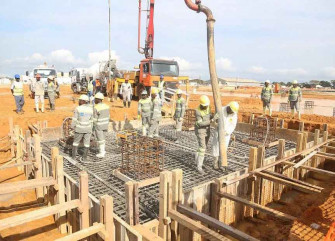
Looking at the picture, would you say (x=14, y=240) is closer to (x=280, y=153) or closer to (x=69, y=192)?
(x=69, y=192)

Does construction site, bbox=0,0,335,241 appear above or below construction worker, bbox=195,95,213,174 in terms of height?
below

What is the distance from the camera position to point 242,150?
820 cm

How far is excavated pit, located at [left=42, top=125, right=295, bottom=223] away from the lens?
4867mm

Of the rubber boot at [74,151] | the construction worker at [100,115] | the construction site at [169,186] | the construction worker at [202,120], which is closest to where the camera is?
the construction site at [169,186]

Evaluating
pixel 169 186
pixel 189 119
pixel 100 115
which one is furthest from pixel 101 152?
pixel 189 119

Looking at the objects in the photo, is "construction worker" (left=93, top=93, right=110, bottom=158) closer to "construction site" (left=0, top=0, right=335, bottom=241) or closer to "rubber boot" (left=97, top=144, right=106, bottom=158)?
"construction site" (left=0, top=0, right=335, bottom=241)

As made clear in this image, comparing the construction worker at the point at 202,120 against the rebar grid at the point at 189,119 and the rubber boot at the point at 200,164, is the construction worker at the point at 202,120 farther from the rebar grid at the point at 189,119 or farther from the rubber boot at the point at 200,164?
the rebar grid at the point at 189,119

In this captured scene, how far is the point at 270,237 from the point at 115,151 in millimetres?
4650

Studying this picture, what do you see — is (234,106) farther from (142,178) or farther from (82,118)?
(82,118)

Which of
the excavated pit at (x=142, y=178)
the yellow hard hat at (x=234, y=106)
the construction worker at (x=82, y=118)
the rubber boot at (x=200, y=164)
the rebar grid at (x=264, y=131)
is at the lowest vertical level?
the excavated pit at (x=142, y=178)

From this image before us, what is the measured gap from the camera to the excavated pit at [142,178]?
487 centimetres

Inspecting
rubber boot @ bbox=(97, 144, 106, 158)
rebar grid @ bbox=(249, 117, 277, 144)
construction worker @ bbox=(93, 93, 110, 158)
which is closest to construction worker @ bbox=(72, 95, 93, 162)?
construction worker @ bbox=(93, 93, 110, 158)

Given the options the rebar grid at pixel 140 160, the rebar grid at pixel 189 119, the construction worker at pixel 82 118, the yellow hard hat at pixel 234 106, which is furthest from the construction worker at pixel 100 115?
the rebar grid at pixel 189 119

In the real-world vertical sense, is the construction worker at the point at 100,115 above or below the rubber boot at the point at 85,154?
above
